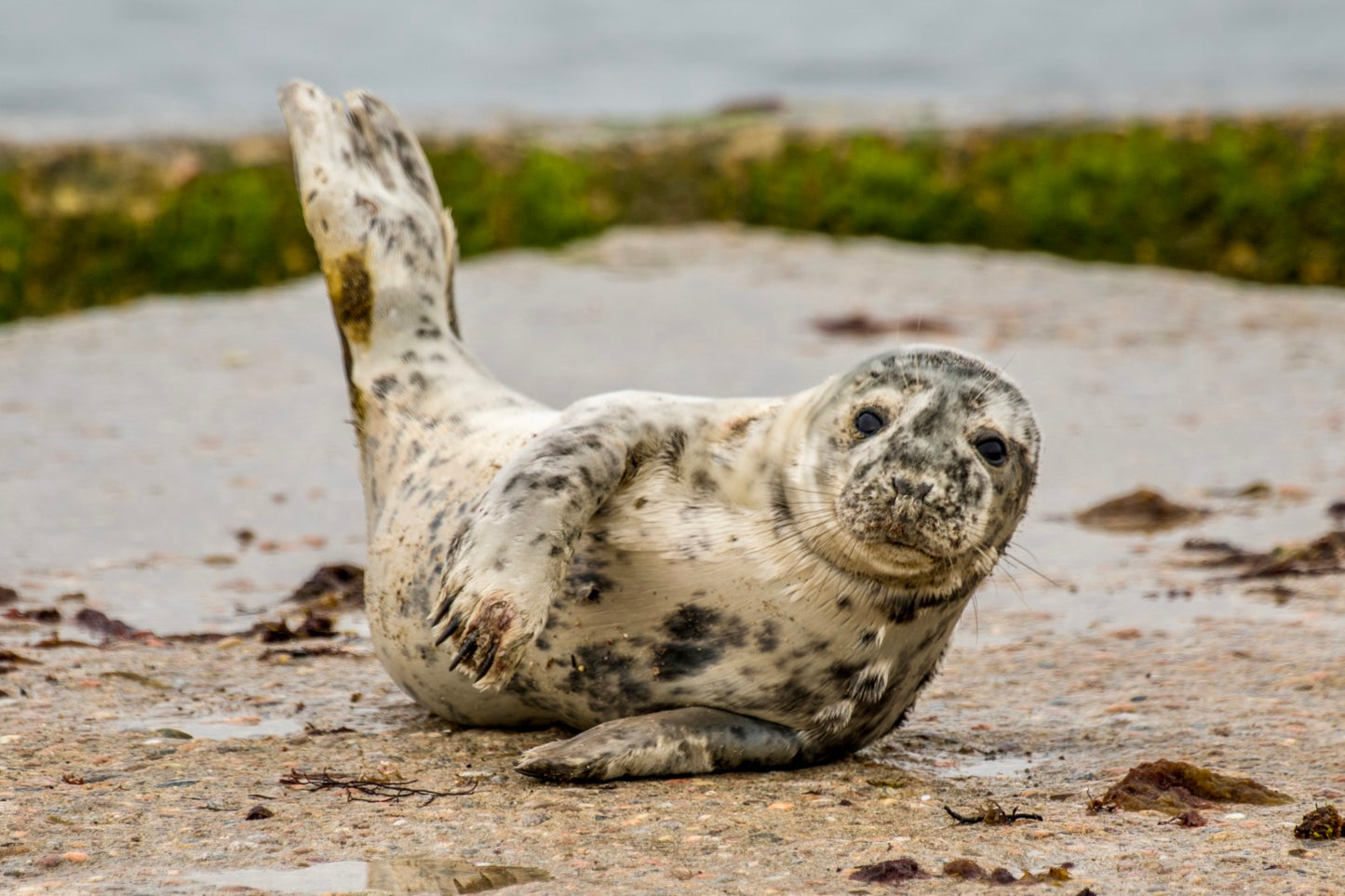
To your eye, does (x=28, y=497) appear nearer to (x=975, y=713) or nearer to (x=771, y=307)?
(x=975, y=713)

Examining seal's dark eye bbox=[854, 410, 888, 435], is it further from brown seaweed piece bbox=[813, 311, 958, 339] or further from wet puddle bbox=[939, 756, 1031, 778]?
brown seaweed piece bbox=[813, 311, 958, 339]

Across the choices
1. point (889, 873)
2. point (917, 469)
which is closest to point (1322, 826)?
point (889, 873)

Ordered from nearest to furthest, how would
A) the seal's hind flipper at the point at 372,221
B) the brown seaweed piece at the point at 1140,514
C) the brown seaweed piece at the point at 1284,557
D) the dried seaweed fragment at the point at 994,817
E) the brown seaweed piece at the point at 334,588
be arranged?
1. the dried seaweed fragment at the point at 994,817
2. the seal's hind flipper at the point at 372,221
3. the brown seaweed piece at the point at 334,588
4. the brown seaweed piece at the point at 1284,557
5. the brown seaweed piece at the point at 1140,514

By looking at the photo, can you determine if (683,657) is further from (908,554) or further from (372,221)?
(372,221)

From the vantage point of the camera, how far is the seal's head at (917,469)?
10.5ft

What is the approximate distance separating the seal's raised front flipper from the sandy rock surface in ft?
0.15

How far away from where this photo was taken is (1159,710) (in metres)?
4.02

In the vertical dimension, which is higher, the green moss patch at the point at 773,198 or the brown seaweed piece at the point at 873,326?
the green moss patch at the point at 773,198

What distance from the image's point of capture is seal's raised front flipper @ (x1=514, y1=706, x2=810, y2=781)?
3.32m

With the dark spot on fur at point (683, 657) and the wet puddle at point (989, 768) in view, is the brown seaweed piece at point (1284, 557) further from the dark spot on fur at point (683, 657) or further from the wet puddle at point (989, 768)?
the dark spot on fur at point (683, 657)

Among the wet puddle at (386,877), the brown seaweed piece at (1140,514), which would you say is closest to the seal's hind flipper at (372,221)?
the wet puddle at (386,877)

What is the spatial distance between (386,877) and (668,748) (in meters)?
0.78

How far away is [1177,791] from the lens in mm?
3279

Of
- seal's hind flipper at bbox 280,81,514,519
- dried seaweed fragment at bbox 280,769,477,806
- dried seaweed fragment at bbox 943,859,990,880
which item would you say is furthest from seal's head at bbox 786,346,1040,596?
seal's hind flipper at bbox 280,81,514,519
